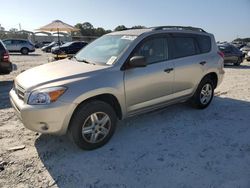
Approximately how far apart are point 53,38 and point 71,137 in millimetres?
52238

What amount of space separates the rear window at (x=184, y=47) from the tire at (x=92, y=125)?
6.34ft

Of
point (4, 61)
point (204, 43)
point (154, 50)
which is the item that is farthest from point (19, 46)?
point (154, 50)

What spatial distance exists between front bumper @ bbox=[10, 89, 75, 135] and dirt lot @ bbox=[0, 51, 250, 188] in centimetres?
48

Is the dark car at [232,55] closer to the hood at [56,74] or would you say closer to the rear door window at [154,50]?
the rear door window at [154,50]

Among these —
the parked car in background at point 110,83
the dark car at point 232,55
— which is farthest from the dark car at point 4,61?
the dark car at point 232,55

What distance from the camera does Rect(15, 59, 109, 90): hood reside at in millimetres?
3842

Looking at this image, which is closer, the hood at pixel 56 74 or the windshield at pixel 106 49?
the hood at pixel 56 74

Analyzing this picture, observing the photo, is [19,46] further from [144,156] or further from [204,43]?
[144,156]

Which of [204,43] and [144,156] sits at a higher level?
[204,43]

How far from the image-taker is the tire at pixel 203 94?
231 inches

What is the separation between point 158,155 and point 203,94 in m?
2.57

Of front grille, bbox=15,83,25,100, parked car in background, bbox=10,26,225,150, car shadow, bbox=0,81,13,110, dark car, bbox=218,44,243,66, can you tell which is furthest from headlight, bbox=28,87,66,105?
dark car, bbox=218,44,243,66

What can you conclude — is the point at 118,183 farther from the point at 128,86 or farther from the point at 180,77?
the point at 180,77

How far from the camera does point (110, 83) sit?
4.06 meters
